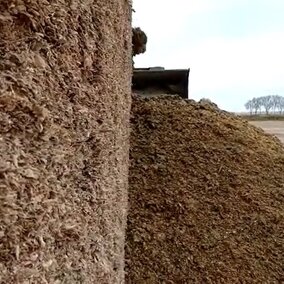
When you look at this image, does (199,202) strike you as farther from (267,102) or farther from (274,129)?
(267,102)

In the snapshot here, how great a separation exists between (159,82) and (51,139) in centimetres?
375

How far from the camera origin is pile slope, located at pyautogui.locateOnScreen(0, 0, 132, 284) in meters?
0.72

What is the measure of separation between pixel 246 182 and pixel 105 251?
6.08 ft

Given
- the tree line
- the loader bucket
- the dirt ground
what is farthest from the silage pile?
the tree line

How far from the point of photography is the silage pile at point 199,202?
2.53 m

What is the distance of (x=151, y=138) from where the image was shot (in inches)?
131

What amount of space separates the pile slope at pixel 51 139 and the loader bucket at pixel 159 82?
3122mm

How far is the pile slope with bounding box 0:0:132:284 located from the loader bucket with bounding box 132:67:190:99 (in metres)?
3.12

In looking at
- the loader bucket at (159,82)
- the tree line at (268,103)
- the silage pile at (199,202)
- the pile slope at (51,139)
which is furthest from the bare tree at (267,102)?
the pile slope at (51,139)

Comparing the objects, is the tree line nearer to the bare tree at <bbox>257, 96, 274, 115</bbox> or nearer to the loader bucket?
the bare tree at <bbox>257, 96, 274, 115</bbox>

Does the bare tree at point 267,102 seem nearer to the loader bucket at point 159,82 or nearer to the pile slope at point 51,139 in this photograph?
the loader bucket at point 159,82

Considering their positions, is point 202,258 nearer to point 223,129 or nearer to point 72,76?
point 223,129

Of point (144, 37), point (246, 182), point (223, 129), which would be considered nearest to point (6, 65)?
point (246, 182)

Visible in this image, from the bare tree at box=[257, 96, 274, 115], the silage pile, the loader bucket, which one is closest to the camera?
the silage pile
